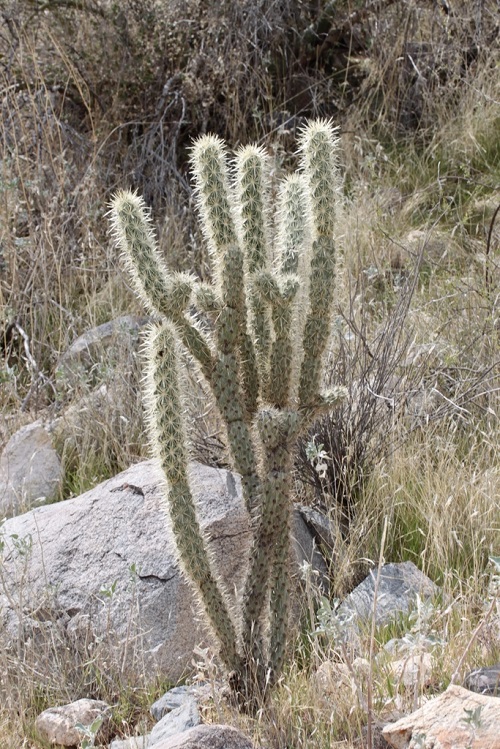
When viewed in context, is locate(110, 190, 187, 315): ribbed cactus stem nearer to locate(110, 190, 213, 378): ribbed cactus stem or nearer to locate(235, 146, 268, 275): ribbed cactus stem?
locate(110, 190, 213, 378): ribbed cactus stem

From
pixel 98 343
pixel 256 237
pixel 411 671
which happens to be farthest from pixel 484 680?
pixel 98 343

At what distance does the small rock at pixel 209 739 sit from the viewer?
87.4 inches

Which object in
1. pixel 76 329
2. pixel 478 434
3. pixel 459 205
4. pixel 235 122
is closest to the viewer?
pixel 478 434

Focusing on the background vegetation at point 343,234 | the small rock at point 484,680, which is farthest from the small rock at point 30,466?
the small rock at point 484,680

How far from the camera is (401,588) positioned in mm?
3312

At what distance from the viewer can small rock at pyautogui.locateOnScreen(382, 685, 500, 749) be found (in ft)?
7.00

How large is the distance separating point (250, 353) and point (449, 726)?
4.19 ft

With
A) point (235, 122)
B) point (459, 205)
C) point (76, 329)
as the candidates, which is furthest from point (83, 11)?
point (459, 205)

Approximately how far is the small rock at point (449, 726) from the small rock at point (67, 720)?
0.98 metres

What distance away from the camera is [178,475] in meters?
2.70

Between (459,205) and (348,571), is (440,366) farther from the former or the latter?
(459,205)

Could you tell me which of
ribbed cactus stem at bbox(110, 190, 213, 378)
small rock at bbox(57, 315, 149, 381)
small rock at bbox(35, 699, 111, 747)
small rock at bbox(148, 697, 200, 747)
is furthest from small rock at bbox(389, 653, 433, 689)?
small rock at bbox(57, 315, 149, 381)

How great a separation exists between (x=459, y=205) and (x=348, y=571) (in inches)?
137

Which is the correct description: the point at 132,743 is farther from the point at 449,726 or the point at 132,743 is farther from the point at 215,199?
the point at 215,199
